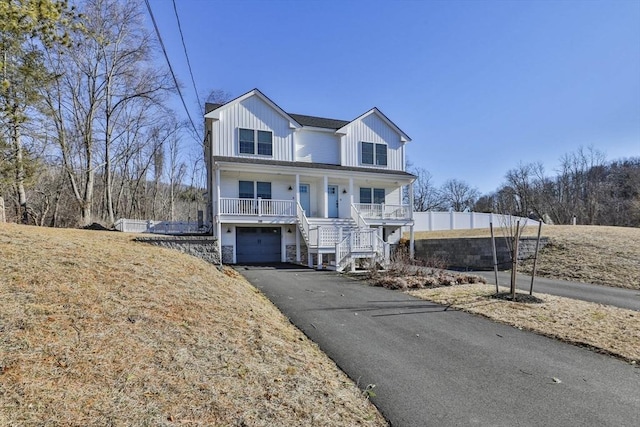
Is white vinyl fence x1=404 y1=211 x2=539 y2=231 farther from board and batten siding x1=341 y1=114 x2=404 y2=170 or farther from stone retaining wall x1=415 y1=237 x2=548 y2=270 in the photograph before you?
stone retaining wall x1=415 y1=237 x2=548 y2=270

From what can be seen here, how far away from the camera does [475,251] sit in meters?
16.6

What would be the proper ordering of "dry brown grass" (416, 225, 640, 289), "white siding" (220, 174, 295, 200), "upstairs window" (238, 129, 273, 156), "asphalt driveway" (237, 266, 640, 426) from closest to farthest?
"asphalt driveway" (237, 266, 640, 426)
"dry brown grass" (416, 225, 640, 289)
"white siding" (220, 174, 295, 200)
"upstairs window" (238, 129, 273, 156)

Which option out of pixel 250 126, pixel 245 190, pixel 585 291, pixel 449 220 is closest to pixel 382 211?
pixel 245 190

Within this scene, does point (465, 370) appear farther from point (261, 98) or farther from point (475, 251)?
point (261, 98)

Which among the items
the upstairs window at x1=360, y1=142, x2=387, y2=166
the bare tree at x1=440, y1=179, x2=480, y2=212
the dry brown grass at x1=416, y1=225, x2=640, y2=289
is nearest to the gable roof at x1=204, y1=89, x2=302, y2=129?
the upstairs window at x1=360, y1=142, x2=387, y2=166

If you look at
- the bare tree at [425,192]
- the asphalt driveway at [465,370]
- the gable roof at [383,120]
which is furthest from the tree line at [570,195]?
the asphalt driveway at [465,370]

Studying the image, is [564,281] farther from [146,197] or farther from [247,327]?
[146,197]

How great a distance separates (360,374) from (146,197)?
39.6m

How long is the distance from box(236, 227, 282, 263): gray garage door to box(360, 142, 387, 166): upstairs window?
23.1 ft

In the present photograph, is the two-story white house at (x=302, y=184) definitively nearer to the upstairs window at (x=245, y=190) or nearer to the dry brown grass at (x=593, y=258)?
the upstairs window at (x=245, y=190)

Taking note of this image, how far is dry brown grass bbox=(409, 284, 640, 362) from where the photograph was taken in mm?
5406

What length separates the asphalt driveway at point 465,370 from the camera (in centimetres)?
340

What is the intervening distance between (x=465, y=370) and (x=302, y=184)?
50.0 ft

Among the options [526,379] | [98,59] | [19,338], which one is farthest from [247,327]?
[98,59]
